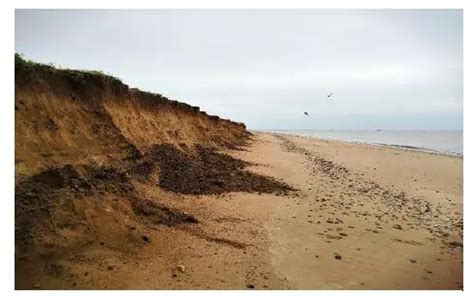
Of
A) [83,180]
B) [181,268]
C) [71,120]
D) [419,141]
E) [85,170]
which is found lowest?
[181,268]

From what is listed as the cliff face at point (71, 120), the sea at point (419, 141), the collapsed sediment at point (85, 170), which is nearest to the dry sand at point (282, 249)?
the collapsed sediment at point (85, 170)

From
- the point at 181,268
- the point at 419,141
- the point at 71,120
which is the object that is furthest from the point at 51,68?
the point at 419,141

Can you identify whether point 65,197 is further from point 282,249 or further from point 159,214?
point 282,249

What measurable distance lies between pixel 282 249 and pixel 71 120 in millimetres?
5187

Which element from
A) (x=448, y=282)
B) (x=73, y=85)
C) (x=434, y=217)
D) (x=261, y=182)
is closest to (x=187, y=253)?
(x=448, y=282)

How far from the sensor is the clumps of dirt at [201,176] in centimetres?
1014

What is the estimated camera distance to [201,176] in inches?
454

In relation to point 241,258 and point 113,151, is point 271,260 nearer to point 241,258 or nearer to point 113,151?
point 241,258

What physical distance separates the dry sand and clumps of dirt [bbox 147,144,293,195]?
1.94ft

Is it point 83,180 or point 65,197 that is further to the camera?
point 83,180

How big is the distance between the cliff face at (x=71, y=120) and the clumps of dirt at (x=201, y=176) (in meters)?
0.76

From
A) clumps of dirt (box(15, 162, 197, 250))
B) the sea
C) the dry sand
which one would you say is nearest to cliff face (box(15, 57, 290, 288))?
clumps of dirt (box(15, 162, 197, 250))

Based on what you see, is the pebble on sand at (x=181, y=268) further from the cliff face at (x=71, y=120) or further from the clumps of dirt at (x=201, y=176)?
the clumps of dirt at (x=201, y=176)

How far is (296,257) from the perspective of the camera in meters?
6.38
